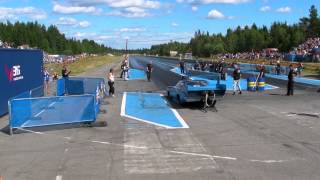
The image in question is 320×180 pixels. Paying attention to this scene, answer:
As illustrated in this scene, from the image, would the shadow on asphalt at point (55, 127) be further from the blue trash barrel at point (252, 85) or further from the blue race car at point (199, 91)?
the blue trash barrel at point (252, 85)

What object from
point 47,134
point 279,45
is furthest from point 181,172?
point 279,45

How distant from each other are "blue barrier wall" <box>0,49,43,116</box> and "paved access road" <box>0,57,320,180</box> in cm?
183

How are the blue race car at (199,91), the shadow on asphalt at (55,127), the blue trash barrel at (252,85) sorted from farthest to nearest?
the blue trash barrel at (252,85) → the blue race car at (199,91) → the shadow on asphalt at (55,127)

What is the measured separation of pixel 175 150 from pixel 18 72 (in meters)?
13.2

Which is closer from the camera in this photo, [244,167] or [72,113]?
[244,167]

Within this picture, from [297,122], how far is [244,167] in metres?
7.94

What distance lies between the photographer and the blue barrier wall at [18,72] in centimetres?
2203

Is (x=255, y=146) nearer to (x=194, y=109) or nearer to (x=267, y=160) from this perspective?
(x=267, y=160)

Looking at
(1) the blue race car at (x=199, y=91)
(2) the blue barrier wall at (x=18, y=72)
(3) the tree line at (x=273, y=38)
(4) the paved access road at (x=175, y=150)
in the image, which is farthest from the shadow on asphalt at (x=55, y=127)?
(3) the tree line at (x=273, y=38)

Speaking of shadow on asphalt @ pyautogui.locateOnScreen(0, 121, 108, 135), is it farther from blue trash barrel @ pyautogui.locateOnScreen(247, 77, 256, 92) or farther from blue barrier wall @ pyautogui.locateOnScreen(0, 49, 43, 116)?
blue trash barrel @ pyautogui.locateOnScreen(247, 77, 256, 92)

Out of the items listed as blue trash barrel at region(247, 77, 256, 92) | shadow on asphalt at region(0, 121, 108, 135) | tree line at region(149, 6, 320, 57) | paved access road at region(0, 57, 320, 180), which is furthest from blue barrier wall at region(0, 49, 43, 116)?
tree line at region(149, 6, 320, 57)

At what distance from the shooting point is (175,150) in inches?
535

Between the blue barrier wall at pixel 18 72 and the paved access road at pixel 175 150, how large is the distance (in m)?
1.83

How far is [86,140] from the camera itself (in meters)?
15.4
